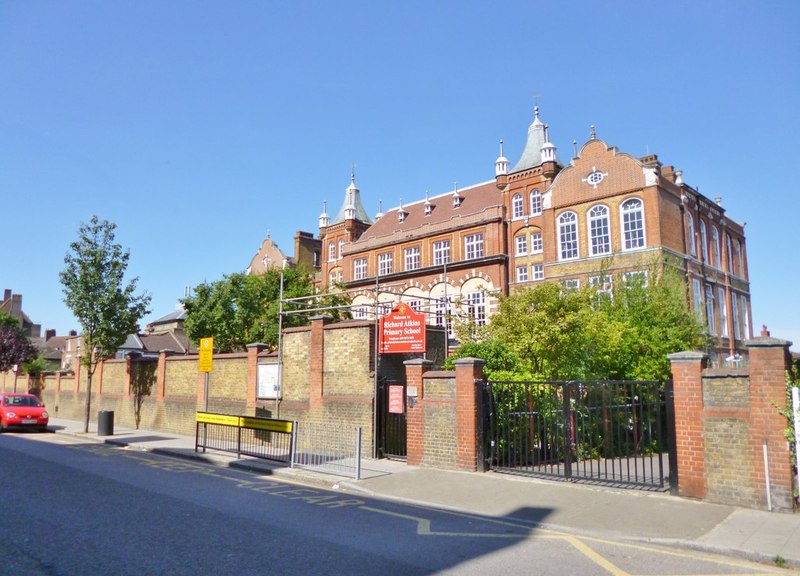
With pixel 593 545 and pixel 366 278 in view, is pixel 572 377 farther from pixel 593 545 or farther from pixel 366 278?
pixel 366 278

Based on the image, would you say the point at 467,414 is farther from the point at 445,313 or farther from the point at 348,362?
the point at 445,313

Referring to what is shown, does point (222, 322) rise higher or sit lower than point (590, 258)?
lower

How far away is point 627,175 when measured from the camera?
34594 millimetres

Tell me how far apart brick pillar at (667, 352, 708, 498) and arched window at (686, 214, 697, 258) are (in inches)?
1152

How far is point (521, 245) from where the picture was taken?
4319 cm

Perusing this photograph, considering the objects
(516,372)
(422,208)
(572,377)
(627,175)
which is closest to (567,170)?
(627,175)

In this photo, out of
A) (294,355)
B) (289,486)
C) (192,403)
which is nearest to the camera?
(289,486)

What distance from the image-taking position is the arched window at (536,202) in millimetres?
42969

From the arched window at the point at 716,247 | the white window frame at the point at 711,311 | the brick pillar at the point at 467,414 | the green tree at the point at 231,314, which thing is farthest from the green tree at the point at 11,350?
the arched window at the point at 716,247

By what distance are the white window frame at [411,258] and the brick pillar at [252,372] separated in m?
31.0

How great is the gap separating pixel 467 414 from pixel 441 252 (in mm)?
35624

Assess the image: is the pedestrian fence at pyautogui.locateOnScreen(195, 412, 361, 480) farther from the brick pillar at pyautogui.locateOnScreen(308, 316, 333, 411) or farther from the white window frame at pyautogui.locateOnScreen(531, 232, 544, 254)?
the white window frame at pyautogui.locateOnScreen(531, 232, 544, 254)

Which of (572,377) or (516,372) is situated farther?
(572,377)

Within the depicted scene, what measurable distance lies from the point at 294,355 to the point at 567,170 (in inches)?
1021
